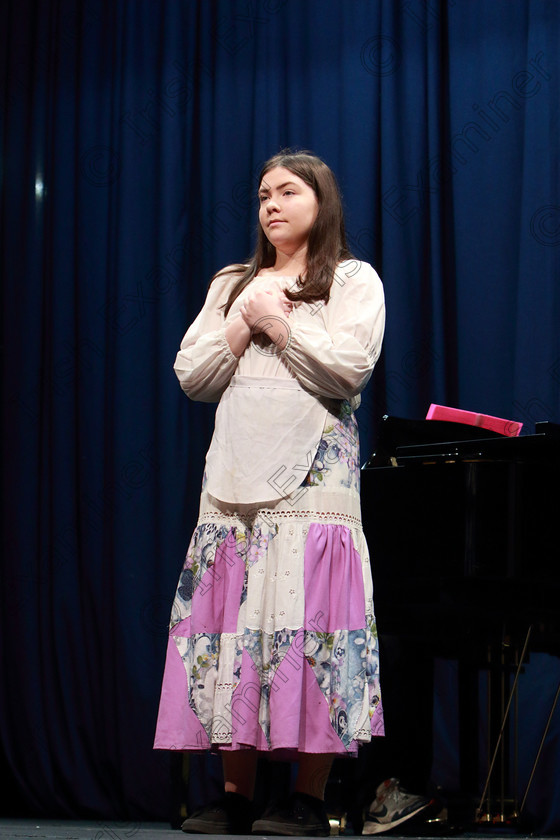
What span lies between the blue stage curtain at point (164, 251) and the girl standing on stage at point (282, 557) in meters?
1.10

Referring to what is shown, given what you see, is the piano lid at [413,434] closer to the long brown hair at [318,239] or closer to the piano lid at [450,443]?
the piano lid at [450,443]

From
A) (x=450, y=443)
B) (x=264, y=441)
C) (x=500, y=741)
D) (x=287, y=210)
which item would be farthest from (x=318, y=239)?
(x=500, y=741)

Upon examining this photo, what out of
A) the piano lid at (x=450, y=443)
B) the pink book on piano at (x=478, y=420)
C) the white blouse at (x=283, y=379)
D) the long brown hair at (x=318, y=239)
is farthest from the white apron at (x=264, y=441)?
the pink book on piano at (x=478, y=420)

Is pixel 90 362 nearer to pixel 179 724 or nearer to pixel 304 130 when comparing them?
pixel 304 130

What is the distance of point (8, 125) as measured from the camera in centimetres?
393

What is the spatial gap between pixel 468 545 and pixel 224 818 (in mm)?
829

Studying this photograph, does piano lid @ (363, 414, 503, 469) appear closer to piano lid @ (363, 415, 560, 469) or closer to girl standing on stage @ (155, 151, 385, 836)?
piano lid @ (363, 415, 560, 469)

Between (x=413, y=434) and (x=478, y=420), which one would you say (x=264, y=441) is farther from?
(x=478, y=420)

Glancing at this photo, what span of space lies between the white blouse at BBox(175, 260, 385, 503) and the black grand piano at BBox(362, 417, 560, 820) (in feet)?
1.34

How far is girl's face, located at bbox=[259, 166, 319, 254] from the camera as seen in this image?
2424 mm

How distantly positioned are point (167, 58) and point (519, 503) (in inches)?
85.0

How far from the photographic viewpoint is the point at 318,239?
243cm

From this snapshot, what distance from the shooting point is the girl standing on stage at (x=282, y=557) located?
2145 mm

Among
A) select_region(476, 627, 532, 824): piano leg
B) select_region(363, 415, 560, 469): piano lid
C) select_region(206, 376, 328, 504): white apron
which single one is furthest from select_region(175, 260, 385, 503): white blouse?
select_region(476, 627, 532, 824): piano leg
